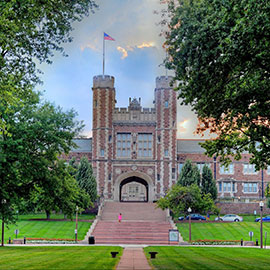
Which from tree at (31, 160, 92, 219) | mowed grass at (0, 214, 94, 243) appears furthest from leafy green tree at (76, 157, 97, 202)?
tree at (31, 160, 92, 219)

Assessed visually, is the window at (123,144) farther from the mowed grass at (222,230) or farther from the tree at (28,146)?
the tree at (28,146)

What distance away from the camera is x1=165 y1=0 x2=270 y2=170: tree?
469 inches

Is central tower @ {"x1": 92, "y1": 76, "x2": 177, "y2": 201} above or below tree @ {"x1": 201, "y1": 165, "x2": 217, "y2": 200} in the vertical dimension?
above

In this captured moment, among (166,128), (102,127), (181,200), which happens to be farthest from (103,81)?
(181,200)

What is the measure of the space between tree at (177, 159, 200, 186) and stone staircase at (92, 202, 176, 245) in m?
4.59

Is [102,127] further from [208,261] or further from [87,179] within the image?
[208,261]

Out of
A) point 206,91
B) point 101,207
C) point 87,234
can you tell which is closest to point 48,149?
point 206,91

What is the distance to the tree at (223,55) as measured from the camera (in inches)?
469

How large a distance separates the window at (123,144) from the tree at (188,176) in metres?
7.96

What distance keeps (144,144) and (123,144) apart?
2.74 m

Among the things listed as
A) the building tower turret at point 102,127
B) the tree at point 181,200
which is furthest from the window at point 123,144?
the tree at point 181,200

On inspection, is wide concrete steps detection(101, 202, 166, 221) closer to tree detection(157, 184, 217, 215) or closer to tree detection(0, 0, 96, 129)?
tree detection(157, 184, 217, 215)

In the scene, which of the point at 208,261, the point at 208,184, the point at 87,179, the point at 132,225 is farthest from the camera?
the point at 208,184

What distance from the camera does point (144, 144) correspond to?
180 feet
